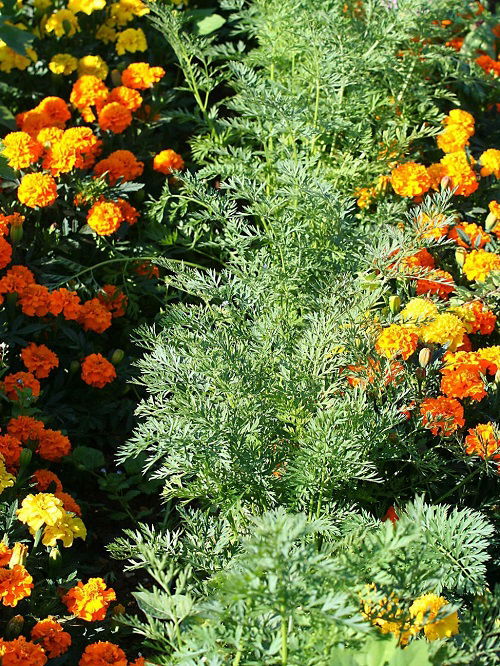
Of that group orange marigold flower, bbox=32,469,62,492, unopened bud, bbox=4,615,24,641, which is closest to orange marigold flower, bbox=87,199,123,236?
orange marigold flower, bbox=32,469,62,492

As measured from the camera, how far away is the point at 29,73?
385 centimetres

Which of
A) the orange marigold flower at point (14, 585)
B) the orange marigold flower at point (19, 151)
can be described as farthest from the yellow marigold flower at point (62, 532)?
the orange marigold flower at point (19, 151)

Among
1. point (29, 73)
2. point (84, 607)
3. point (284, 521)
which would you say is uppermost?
point (284, 521)

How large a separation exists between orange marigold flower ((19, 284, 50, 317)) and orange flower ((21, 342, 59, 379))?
0.36ft

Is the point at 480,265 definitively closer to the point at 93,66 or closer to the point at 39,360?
the point at 39,360

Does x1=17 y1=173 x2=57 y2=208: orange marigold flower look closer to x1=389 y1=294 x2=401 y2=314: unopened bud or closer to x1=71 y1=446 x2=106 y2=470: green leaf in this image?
x1=71 y1=446 x2=106 y2=470: green leaf

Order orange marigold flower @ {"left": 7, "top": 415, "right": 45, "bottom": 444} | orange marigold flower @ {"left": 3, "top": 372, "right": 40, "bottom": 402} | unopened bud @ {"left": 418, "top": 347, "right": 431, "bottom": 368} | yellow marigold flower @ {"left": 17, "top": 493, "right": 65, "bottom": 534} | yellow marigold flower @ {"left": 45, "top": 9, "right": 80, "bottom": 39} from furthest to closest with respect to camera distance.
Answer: yellow marigold flower @ {"left": 45, "top": 9, "right": 80, "bottom": 39} < orange marigold flower @ {"left": 3, "top": 372, "right": 40, "bottom": 402} < orange marigold flower @ {"left": 7, "top": 415, "right": 45, "bottom": 444} < unopened bud @ {"left": 418, "top": 347, "right": 431, "bottom": 368} < yellow marigold flower @ {"left": 17, "top": 493, "right": 65, "bottom": 534}

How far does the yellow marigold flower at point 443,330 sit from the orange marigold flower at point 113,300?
1.13 metres

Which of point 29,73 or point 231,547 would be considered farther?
point 29,73

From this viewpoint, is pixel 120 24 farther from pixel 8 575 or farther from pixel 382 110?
pixel 8 575

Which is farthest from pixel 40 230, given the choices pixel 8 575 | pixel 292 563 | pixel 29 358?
pixel 292 563

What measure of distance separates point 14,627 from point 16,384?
2.75 ft

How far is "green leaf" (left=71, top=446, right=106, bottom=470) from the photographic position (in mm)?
2711

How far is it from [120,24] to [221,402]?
2.40 metres
